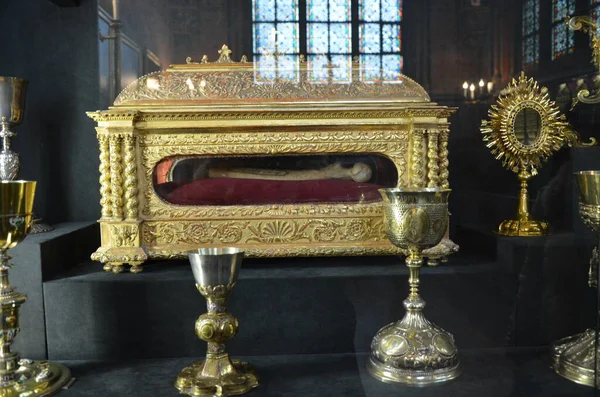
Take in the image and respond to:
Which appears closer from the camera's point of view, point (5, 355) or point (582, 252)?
point (5, 355)

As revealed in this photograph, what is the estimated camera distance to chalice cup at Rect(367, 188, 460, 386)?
7.59 ft

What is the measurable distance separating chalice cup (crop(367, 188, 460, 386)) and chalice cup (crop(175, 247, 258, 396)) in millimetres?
569

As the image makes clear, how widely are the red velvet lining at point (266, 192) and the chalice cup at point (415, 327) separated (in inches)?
19.6

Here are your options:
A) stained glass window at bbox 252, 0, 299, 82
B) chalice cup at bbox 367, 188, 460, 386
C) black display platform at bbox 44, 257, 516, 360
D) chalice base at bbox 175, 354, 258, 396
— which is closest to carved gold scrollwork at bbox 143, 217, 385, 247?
black display platform at bbox 44, 257, 516, 360

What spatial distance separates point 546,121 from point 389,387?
1.77 meters

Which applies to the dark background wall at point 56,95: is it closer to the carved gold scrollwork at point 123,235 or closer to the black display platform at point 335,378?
the carved gold scrollwork at point 123,235

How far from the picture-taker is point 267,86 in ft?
9.61

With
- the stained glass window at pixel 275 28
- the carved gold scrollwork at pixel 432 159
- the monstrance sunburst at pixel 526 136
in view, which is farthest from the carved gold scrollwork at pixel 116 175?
the monstrance sunburst at pixel 526 136

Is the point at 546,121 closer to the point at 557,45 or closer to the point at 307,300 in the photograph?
the point at 557,45

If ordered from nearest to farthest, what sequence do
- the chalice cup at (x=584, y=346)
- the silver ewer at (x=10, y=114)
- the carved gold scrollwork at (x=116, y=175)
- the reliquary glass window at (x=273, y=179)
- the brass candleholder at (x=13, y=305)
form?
the brass candleholder at (x=13, y=305)
the chalice cup at (x=584, y=346)
the carved gold scrollwork at (x=116, y=175)
the reliquary glass window at (x=273, y=179)
the silver ewer at (x=10, y=114)

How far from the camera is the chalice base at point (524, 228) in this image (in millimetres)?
3092

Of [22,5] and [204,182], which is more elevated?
[22,5]

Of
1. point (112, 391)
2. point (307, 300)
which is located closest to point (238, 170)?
point (307, 300)

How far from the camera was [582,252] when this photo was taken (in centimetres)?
281
